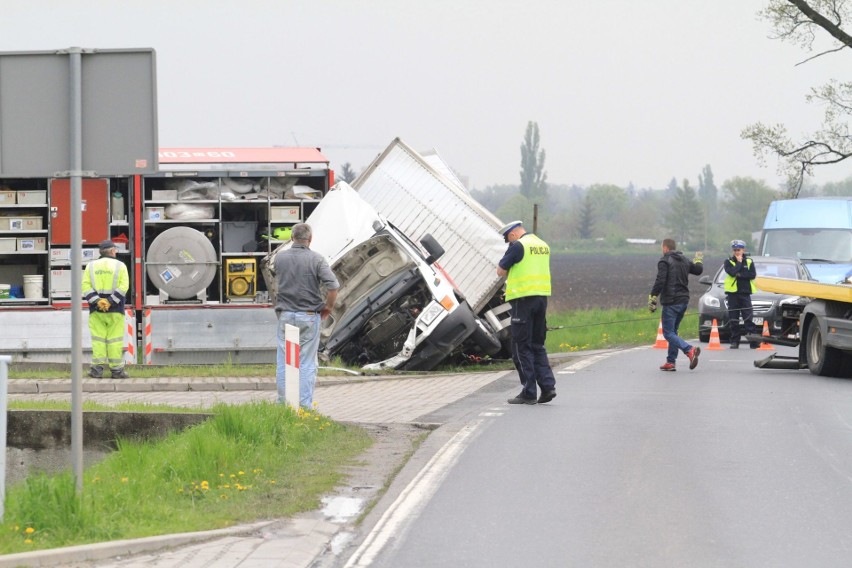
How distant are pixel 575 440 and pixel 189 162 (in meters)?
11.1

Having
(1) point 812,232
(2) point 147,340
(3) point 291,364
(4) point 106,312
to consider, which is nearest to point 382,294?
(2) point 147,340

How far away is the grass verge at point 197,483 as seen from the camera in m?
7.53

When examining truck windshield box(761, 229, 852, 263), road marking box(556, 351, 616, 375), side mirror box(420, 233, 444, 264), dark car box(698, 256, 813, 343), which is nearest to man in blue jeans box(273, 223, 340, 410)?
side mirror box(420, 233, 444, 264)

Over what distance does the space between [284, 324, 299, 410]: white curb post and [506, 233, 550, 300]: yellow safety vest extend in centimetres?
260

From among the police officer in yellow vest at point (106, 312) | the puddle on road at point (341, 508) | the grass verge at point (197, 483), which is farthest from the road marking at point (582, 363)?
the puddle on road at point (341, 508)

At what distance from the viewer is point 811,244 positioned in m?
29.8

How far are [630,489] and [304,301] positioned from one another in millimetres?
4760

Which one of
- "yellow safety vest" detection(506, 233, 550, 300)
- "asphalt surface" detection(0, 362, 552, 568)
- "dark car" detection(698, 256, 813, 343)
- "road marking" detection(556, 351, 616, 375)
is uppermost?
"yellow safety vest" detection(506, 233, 550, 300)

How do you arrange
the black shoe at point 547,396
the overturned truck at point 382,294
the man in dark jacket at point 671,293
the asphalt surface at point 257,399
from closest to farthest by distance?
1. the asphalt surface at point 257,399
2. the black shoe at point 547,396
3. the overturned truck at point 382,294
4. the man in dark jacket at point 671,293

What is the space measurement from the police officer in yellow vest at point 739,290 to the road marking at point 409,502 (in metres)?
14.1

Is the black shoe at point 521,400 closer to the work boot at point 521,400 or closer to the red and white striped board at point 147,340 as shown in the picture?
the work boot at point 521,400

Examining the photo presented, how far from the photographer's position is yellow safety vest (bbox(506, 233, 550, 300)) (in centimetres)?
1400

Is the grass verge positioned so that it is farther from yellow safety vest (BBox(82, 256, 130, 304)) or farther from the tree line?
the tree line

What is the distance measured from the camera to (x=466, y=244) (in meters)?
21.8
